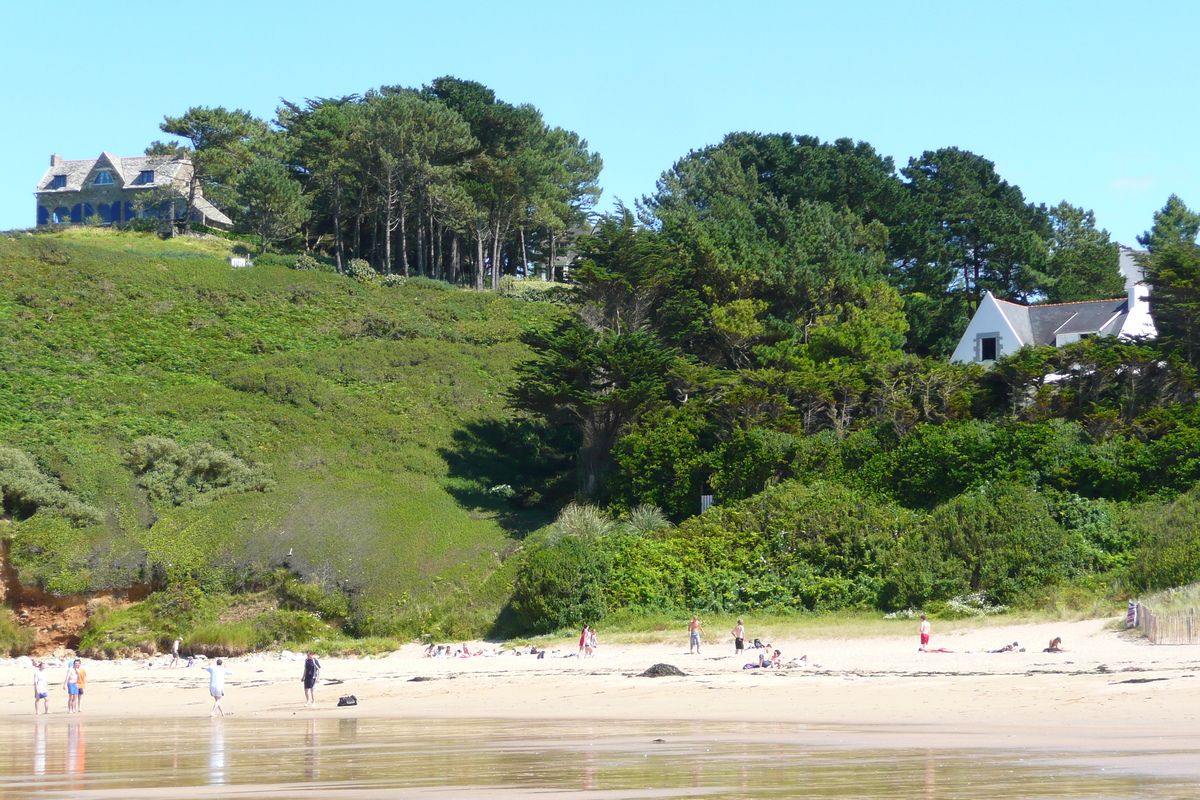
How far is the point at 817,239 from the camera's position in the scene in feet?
150

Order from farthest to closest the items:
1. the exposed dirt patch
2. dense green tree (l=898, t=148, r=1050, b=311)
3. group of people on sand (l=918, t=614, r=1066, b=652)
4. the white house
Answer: dense green tree (l=898, t=148, r=1050, b=311) < the white house < the exposed dirt patch < group of people on sand (l=918, t=614, r=1066, b=652)

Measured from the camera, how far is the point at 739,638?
23.9 metres

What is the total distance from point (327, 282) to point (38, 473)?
2786 cm

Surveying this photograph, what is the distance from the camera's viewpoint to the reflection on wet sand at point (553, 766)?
10477 millimetres

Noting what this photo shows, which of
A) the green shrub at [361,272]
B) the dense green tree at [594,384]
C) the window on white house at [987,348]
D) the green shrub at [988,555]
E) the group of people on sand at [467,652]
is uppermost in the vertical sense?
the green shrub at [361,272]

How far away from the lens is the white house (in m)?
39.4

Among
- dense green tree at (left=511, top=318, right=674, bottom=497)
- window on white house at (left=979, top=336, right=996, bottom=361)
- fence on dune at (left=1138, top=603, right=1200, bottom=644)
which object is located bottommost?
fence on dune at (left=1138, top=603, right=1200, bottom=644)

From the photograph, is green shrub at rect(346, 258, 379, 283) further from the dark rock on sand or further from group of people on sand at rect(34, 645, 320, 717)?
the dark rock on sand

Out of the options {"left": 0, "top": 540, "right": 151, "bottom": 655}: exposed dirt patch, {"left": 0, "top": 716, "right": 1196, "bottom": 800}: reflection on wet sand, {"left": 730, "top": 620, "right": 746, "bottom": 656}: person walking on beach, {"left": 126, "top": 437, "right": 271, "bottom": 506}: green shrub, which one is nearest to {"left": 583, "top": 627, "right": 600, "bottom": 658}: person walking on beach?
{"left": 730, "top": 620, "right": 746, "bottom": 656}: person walking on beach

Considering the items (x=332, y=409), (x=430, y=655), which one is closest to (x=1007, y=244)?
(x=332, y=409)

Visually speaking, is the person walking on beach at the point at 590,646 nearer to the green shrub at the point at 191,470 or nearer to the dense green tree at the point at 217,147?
the green shrub at the point at 191,470

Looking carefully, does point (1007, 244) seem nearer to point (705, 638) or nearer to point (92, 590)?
point (705, 638)

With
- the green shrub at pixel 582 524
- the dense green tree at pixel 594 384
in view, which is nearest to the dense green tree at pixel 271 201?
the dense green tree at pixel 594 384

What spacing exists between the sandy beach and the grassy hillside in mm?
3703
